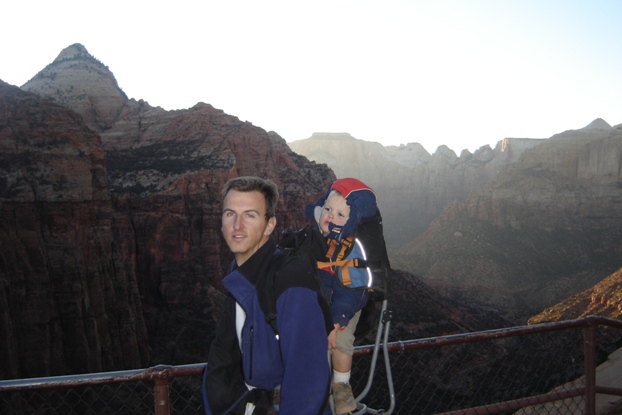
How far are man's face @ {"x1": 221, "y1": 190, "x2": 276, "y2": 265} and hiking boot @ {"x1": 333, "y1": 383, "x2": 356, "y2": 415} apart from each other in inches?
46.4

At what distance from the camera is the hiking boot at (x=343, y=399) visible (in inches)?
119

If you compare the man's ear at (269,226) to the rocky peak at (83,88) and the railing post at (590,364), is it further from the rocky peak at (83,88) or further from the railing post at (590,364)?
the rocky peak at (83,88)

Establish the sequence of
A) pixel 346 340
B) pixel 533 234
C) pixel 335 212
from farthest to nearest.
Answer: pixel 533 234 < pixel 335 212 < pixel 346 340

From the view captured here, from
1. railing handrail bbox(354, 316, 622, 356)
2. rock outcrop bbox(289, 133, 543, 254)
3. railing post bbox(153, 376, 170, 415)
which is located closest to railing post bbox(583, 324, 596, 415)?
railing handrail bbox(354, 316, 622, 356)

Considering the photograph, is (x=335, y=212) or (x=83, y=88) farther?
(x=83, y=88)

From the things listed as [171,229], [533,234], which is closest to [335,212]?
[171,229]

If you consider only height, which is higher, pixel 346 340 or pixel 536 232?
pixel 346 340

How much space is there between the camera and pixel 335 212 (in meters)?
3.27

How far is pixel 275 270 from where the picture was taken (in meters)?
2.34

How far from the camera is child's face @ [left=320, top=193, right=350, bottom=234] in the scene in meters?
3.25

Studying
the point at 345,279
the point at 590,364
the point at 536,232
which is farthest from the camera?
the point at 536,232

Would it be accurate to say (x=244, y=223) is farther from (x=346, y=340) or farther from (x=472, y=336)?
(x=472, y=336)

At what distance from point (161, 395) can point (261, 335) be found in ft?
4.09

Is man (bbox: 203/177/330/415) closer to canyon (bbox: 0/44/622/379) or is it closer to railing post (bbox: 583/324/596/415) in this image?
railing post (bbox: 583/324/596/415)
